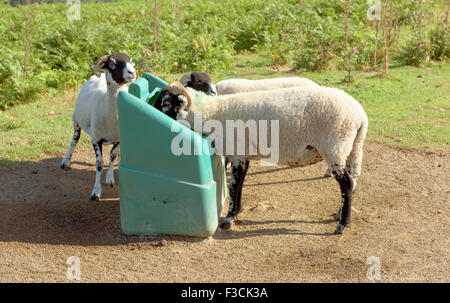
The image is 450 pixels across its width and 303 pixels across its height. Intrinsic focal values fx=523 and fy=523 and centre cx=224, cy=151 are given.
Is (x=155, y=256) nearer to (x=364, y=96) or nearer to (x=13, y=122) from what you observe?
(x=13, y=122)

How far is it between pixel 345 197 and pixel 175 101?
6.72 ft

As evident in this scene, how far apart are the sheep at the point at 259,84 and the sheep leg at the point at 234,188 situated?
1.48 m

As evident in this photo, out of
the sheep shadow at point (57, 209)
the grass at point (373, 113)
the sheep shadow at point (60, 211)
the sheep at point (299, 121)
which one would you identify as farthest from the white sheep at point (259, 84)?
the grass at point (373, 113)

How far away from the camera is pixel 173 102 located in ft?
18.0

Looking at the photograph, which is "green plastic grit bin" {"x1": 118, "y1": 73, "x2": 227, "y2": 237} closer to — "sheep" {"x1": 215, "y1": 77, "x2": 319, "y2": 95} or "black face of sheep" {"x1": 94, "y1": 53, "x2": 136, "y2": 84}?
"black face of sheep" {"x1": 94, "y1": 53, "x2": 136, "y2": 84}

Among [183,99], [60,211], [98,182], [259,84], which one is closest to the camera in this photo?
[183,99]

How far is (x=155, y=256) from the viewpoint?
201 inches

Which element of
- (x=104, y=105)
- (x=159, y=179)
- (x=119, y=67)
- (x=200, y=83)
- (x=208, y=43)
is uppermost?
(x=119, y=67)

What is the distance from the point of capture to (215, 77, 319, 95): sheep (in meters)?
6.75

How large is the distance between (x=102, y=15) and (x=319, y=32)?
915 cm

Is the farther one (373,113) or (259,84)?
(373,113)

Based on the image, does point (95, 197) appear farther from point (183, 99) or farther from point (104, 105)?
point (183, 99)

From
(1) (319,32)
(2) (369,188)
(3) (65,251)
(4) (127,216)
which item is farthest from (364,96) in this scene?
(3) (65,251)

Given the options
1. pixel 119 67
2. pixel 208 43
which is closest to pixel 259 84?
pixel 119 67
